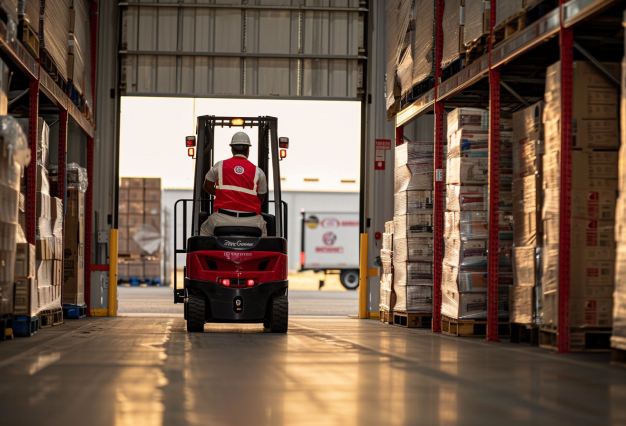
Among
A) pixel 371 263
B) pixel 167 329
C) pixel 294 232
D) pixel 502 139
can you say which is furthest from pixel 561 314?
pixel 294 232

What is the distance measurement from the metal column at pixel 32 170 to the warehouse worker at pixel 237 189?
1769mm

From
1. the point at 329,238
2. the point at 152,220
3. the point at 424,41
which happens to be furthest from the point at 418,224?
the point at 329,238

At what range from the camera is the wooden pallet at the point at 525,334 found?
7742 millimetres

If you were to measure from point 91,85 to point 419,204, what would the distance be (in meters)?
5.60

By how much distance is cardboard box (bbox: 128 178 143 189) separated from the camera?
2389 cm

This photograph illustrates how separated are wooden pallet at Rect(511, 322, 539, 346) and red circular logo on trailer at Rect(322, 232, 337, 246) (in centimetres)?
1830

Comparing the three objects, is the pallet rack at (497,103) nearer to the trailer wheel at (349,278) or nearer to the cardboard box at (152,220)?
the cardboard box at (152,220)

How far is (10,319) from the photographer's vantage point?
25.5 ft

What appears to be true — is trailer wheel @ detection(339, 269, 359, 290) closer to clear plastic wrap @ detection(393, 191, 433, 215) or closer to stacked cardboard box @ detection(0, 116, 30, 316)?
clear plastic wrap @ detection(393, 191, 433, 215)

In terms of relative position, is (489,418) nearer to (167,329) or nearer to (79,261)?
(167,329)

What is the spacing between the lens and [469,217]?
29.8 feet

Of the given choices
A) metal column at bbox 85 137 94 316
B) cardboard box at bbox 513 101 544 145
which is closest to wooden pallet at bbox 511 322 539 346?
cardboard box at bbox 513 101 544 145

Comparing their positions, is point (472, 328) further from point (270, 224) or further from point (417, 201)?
point (270, 224)

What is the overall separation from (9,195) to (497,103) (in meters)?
4.73
